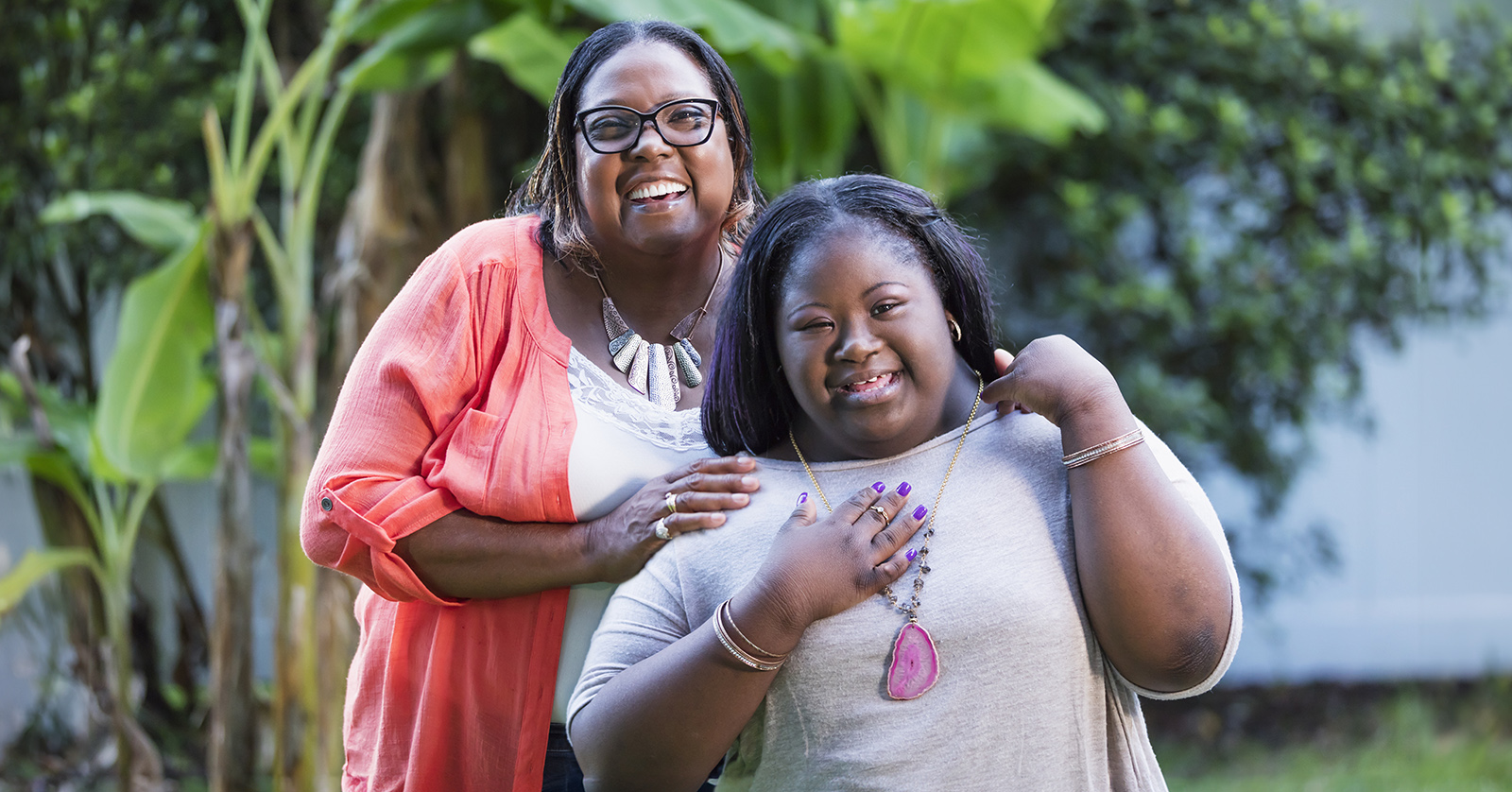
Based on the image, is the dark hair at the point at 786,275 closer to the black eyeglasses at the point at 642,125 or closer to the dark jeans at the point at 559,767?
the black eyeglasses at the point at 642,125

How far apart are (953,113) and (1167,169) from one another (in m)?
1.41

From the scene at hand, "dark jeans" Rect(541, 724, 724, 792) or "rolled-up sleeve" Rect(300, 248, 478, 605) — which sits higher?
"rolled-up sleeve" Rect(300, 248, 478, 605)

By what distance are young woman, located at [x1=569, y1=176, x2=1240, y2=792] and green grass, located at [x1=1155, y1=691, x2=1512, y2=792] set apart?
3.51 meters

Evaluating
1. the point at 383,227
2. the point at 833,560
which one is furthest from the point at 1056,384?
the point at 383,227

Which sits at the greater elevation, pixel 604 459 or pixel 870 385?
pixel 870 385

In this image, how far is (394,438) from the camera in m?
1.83

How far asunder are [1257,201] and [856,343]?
4.30 meters

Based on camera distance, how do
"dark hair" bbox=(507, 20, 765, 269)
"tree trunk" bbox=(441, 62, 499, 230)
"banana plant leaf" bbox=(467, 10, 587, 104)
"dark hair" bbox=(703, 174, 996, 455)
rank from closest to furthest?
1. "dark hair" bbox=(703, 174, 996, 455)
2. "dark hair" bbox=(507, 20, 765, 269)
3. "banana plant leaf" bbox=(467, 10, 587, 104)
4. "tree trunk" bbox=(441, 62, 499, 230)

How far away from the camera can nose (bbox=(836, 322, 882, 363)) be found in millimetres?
1434

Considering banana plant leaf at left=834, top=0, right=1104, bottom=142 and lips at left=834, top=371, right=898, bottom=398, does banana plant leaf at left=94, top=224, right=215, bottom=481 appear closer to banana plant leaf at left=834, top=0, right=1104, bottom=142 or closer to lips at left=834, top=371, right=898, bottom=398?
banana plant leaf at left=834, top=0, right=1104, bottom=142

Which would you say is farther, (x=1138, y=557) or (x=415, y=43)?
(x=415, y=43)

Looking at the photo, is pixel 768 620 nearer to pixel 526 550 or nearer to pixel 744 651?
pixel 744 651

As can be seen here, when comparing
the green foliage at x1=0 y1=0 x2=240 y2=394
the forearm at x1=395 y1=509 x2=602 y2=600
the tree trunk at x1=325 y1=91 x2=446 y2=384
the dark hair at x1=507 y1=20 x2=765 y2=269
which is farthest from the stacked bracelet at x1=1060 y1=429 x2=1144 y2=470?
the green foliage at x1=0 y1=0 x2=240 y2=394

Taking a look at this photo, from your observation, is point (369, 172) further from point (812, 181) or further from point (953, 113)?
point (812, 181)
